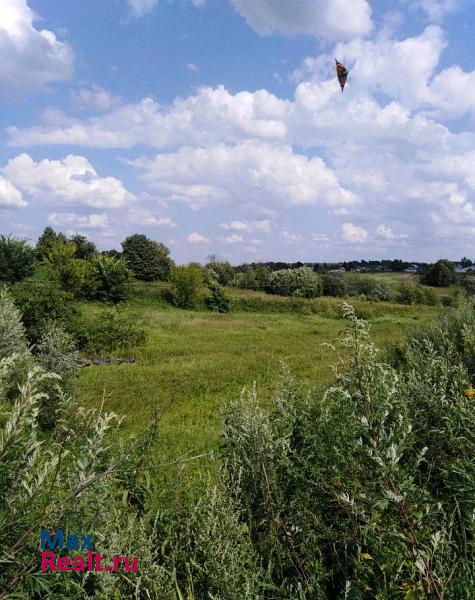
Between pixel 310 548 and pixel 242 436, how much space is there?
85 cm

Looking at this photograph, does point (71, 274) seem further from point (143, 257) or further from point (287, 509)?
point (287, 509)

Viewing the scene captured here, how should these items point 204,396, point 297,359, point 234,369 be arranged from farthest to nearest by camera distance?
point 297,359 < point 234,369 < point 204,396

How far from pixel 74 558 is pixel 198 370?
40.3ft

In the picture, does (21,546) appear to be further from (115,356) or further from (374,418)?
(115,356)

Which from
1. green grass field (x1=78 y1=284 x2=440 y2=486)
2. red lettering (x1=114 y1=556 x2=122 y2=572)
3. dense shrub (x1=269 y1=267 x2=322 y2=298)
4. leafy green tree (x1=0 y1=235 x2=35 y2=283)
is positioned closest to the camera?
red lettering (x1=114 y1=556 x2=122 y2=572)

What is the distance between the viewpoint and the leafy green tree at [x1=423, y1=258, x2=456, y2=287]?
6328 centimetres

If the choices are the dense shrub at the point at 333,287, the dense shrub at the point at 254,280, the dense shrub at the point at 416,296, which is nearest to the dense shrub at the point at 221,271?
the dense shrub at the point at 254,280

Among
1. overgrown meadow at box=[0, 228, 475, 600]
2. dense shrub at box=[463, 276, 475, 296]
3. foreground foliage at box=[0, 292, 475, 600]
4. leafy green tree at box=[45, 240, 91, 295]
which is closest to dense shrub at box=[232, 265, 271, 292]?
leafy green tree at box=[45, 240, 91, 295]

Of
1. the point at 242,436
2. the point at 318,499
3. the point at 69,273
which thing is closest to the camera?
the point at 318,499

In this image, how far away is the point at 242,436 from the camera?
2.94m

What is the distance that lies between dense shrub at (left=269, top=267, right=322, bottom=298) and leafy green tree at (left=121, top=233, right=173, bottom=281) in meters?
13.5

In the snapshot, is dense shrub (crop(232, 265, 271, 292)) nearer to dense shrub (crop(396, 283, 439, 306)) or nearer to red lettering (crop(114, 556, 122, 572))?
dense shrub (crop(396, 283, 439, 306))

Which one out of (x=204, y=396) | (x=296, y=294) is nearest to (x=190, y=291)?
(x=296, y=294)

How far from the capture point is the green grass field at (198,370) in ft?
28.9
